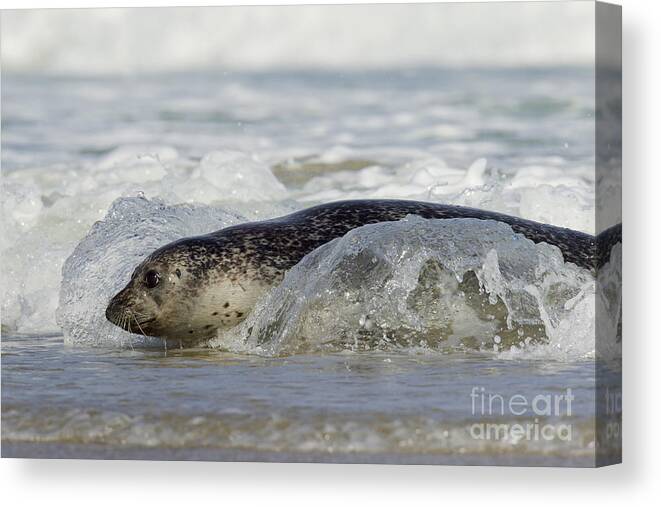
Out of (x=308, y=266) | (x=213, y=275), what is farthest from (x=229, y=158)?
(x=308, y=266)

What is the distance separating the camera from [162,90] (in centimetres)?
1223

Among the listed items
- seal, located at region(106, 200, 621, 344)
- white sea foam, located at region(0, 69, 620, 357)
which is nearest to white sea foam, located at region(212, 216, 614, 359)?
seal, located at region(106, 200, 621, 344)

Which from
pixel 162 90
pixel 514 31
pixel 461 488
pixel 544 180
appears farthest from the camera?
pixel 544 180

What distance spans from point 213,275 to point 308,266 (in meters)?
0.70

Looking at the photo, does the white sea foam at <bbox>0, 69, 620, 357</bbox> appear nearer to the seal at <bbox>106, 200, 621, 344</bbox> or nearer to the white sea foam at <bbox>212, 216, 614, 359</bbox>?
the seal at <bbox>106, 200, 621, 344</bbox>

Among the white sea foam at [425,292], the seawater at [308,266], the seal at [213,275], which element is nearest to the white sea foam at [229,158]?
the seawater at [308,266]

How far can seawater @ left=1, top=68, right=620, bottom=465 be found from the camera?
8.82 m

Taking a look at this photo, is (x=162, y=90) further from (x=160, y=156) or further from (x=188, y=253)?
(x=160, y=156)

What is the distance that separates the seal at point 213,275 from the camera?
11.0 metres

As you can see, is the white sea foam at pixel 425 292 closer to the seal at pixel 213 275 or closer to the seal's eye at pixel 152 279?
the seal at pixel 213 275

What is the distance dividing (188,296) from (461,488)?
307cm

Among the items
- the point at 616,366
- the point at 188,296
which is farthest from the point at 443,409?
the point at 188,296

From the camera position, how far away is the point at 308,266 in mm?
10844

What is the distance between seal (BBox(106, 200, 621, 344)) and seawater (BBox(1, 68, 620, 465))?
0.18 m
